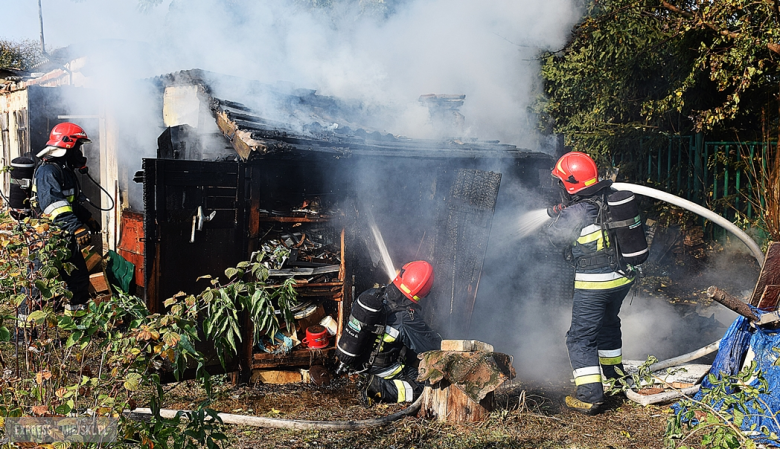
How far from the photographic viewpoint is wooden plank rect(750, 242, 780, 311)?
3.90m

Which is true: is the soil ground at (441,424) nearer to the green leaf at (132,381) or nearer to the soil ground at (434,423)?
the soil ground at (434,423)

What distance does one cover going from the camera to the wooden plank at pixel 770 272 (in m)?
3.90

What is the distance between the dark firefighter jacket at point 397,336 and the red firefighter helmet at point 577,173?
188 centimetres

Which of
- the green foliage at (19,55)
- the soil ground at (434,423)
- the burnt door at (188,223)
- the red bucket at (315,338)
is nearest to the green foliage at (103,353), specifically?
the soil ground at (434,423)

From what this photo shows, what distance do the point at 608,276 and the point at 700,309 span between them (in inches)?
152

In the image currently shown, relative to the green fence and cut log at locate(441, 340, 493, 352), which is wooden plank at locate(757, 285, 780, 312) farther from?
the green fence

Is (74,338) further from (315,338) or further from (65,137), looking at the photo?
(65,137)

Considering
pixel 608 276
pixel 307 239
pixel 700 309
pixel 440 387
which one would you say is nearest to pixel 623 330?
pixel 700 309

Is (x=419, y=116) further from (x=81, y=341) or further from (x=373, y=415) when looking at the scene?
(x=81, y=341)

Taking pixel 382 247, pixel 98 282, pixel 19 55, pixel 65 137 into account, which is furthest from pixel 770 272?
pixel 19 55

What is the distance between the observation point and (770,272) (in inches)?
156

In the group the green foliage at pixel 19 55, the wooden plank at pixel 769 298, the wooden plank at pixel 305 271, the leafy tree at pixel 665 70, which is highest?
the green foliage at pixel 19 55

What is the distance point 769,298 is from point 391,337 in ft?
9.66

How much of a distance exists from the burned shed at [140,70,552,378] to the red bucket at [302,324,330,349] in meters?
0.14
